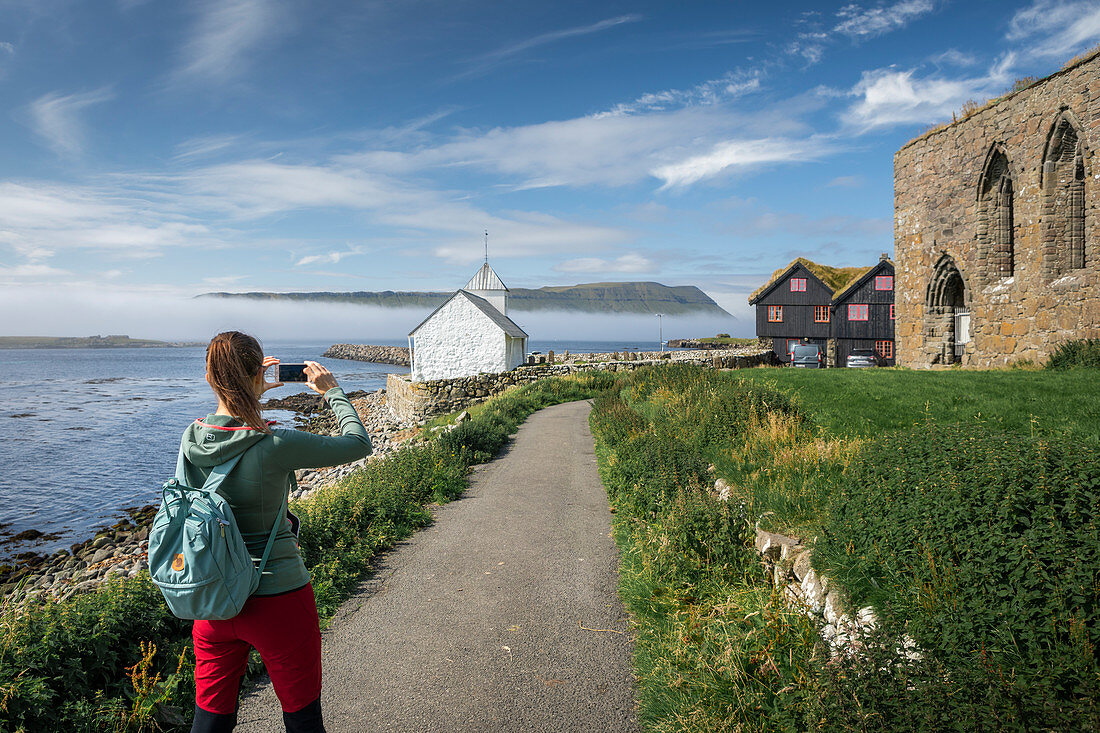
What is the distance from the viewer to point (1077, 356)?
13.5 m

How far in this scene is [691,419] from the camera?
11711mm

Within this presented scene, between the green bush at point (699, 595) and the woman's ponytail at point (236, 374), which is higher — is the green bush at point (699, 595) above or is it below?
below

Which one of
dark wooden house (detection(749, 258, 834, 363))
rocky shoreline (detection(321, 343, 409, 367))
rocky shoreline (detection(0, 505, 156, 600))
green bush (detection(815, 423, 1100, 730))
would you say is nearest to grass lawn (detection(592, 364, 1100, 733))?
Result: green bush (detection(815, 423, 1100, 730))

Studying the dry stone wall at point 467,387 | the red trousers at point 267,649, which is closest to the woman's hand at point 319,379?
the red trousers at point 267,649

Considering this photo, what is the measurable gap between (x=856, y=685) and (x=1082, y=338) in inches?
621

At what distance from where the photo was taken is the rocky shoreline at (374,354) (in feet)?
406

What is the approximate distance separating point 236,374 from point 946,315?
2194 cm

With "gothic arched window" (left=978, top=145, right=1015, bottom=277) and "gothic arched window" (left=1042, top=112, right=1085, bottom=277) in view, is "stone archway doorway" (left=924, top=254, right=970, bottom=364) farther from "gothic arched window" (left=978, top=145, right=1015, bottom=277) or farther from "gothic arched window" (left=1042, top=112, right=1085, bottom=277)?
"gothic arched window" (left=1042, top=112, right=1085, bottom=277)

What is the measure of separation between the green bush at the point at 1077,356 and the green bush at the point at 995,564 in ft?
38.6

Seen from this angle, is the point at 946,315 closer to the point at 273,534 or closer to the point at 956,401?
the point at 956,401

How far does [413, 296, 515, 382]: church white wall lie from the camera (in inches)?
1435

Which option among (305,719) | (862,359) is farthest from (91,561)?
(862,359)

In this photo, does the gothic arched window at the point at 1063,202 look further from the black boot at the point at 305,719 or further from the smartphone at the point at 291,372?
the black boot at the point at 305,719

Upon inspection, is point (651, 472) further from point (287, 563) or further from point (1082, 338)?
point (1082, 338)
